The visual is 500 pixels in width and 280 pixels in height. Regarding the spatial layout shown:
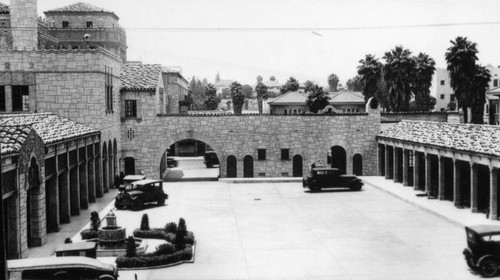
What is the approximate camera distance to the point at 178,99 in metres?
69.6

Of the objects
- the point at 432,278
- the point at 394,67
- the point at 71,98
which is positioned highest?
the point at 394,67

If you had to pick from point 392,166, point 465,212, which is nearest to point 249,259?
point 465,212

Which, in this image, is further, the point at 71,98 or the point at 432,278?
the point at 71,98

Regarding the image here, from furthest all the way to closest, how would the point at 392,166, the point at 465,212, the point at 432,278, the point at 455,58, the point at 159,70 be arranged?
the point at 455,58 < the point at 159,70 < the point at 392,166 < the point at 465,212 < the point at 432,278

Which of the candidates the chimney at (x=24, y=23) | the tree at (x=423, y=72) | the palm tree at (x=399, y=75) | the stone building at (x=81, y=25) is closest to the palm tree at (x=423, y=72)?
the tree at (x=423, y=72)

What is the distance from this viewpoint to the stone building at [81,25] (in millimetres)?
68812

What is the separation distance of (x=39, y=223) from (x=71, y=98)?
49.8ft

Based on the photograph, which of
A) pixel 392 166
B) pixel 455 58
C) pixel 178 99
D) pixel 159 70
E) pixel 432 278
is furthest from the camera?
pixel 178 99

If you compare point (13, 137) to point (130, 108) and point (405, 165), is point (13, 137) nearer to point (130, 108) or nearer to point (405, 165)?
point (130, 108)

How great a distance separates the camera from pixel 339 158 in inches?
1885

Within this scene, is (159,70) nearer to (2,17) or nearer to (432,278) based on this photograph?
(2,17)

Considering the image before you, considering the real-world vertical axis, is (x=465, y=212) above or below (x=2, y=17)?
below

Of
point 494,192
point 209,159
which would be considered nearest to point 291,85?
point 209,159

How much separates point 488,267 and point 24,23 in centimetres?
3023
